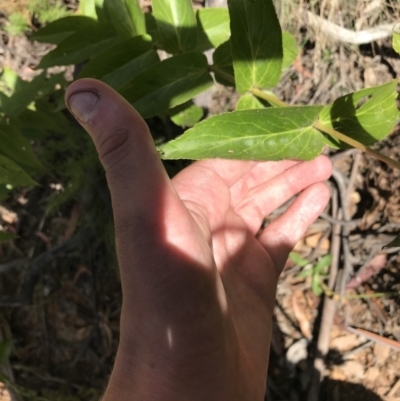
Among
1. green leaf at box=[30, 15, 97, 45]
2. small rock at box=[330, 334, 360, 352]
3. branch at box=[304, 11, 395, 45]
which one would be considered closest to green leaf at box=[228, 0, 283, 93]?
green leaf at box=[30, 15, 97, 45]

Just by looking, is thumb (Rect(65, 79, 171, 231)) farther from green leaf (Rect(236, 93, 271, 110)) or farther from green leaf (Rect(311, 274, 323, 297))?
green leaf (Rect(311, 274, 323, 297))

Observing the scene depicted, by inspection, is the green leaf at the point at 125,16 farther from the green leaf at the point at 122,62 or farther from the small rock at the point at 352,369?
the small rock at the point at 352,369

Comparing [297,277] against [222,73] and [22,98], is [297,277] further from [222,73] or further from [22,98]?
[22,98]

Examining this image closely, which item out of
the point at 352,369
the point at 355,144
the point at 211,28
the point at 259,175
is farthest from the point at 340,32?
the point at 352,369

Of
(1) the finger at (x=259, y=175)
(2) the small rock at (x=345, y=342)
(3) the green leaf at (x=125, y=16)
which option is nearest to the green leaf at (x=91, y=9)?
(3) the green leaf at (x=125, y=16)

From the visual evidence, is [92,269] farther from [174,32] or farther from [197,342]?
[174,32]
